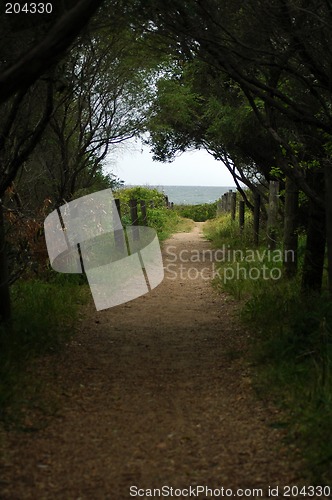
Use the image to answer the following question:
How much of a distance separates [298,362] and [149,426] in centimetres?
177

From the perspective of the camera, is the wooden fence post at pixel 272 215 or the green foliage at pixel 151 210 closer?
the wooden fence post at pixel 272 215

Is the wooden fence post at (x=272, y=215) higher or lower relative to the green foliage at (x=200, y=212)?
higher

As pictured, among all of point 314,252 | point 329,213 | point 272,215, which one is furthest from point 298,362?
point 272,215

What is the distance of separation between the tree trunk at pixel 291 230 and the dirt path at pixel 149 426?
9.68ft

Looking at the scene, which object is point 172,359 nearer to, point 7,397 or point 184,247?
point 7,397

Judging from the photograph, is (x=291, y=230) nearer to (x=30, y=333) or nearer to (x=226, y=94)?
(x=226, y=94)

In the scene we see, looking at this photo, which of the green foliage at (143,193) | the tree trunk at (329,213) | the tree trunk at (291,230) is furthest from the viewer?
the green foliage at (143,193)

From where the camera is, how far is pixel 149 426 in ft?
16.5

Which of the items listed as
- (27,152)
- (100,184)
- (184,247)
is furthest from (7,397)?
(100,184)

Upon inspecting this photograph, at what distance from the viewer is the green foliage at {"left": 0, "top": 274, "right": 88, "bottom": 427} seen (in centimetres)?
532

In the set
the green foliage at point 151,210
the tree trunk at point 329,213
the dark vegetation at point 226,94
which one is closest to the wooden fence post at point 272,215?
the dark vegetation at point 226,94

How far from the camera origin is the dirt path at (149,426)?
4.06 metres

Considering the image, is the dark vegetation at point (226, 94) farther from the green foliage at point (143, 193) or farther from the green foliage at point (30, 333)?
the green foliage at point (143, 193)

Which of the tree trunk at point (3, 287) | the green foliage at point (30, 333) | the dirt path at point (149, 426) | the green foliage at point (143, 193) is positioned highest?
the green foliage at point (143, 193)
